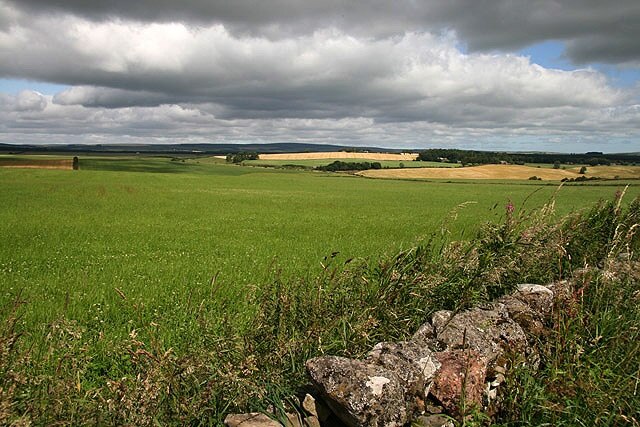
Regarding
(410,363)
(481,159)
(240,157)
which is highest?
(481,159)

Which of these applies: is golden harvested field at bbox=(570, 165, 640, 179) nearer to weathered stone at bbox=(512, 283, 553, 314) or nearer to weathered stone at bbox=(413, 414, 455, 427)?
weathered stone at bbox=(512, 283, 553, 314)

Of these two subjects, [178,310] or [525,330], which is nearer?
[525,330]

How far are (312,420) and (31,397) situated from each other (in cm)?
220

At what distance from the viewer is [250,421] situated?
3246 mm

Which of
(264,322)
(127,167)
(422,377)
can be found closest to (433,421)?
(422,377)

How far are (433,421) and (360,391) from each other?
0.69 metres

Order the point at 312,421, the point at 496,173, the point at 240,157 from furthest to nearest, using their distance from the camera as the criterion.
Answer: the point at 240,157
the point at 496,173
the point at 312,421

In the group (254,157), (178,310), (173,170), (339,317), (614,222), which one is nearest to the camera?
(339,317)

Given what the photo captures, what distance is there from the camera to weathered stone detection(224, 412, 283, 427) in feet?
10.5

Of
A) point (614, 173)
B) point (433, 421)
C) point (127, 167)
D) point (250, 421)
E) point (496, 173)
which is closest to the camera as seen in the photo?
point (250, 421)

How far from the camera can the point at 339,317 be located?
15.4 feet

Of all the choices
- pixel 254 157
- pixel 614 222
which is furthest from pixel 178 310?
pixel 254 157

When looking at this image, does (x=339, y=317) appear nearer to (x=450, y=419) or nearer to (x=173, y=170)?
(x=450, y=419)

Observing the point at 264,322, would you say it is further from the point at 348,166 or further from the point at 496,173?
the point at 348,166
